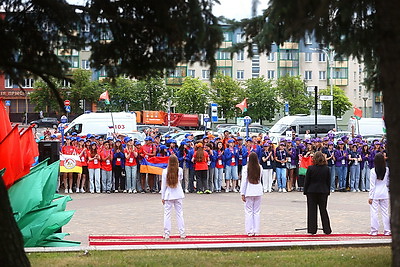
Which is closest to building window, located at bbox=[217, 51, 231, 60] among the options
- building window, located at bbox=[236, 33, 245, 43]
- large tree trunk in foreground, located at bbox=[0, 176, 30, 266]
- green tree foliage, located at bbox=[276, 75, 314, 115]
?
building window, located at bbox=[236, 33, 245, 43]

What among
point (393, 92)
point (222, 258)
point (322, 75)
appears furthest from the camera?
point (322, 75)

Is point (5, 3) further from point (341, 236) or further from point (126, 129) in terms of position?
point (126, 129)

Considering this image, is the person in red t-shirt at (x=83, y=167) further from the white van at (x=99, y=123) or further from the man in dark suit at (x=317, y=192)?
the white van at (x=99, y=123)

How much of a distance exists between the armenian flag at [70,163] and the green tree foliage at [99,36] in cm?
1674

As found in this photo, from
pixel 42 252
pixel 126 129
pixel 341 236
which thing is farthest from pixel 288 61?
pixel 126 129

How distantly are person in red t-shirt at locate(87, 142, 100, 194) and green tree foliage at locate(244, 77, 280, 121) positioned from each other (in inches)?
2178

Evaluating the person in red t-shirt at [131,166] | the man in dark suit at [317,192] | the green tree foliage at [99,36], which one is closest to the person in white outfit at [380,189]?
the man in dark suit at [317,192]

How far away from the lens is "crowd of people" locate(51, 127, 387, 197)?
25266mm

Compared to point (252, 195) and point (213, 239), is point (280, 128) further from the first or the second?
point (213, 239)

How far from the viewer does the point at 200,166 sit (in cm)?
2512

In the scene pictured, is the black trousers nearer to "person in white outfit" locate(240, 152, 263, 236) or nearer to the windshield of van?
"person in white outfit" locate(240, 152, 263, 236)

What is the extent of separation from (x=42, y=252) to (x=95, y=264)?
5.69ft

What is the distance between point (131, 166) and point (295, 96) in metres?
57.5

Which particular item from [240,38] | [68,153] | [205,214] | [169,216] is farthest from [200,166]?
[240,38]
